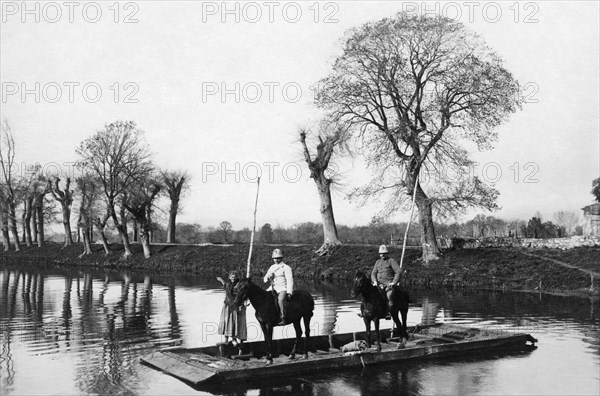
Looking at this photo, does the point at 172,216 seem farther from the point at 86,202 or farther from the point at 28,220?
the point at 28,220

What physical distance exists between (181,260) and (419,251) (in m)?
24.3

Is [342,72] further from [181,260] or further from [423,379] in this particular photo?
[423,379]

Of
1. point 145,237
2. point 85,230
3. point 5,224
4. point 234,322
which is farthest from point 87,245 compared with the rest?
point 234,322

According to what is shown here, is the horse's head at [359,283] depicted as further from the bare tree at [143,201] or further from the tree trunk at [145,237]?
the tree trunk at [145,237]

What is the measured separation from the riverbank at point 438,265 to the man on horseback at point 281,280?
22.8 metres

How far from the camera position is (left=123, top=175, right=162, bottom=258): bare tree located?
63.6 m

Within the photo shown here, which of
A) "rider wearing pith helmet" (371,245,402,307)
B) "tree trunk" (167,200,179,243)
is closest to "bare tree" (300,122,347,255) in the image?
"tree trunk" (167,200,179,243)

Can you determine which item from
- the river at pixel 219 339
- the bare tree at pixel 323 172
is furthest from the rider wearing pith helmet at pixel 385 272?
the bare tree at pixel 323 172

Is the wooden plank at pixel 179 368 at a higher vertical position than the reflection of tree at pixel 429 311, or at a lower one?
higher

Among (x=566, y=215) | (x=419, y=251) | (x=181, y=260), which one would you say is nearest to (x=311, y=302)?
(x=419, y=251)

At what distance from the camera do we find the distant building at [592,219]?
150ft

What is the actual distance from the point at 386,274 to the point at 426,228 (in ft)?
80.4

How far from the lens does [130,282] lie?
46.7m

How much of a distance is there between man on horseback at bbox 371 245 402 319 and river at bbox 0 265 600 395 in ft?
7.58
